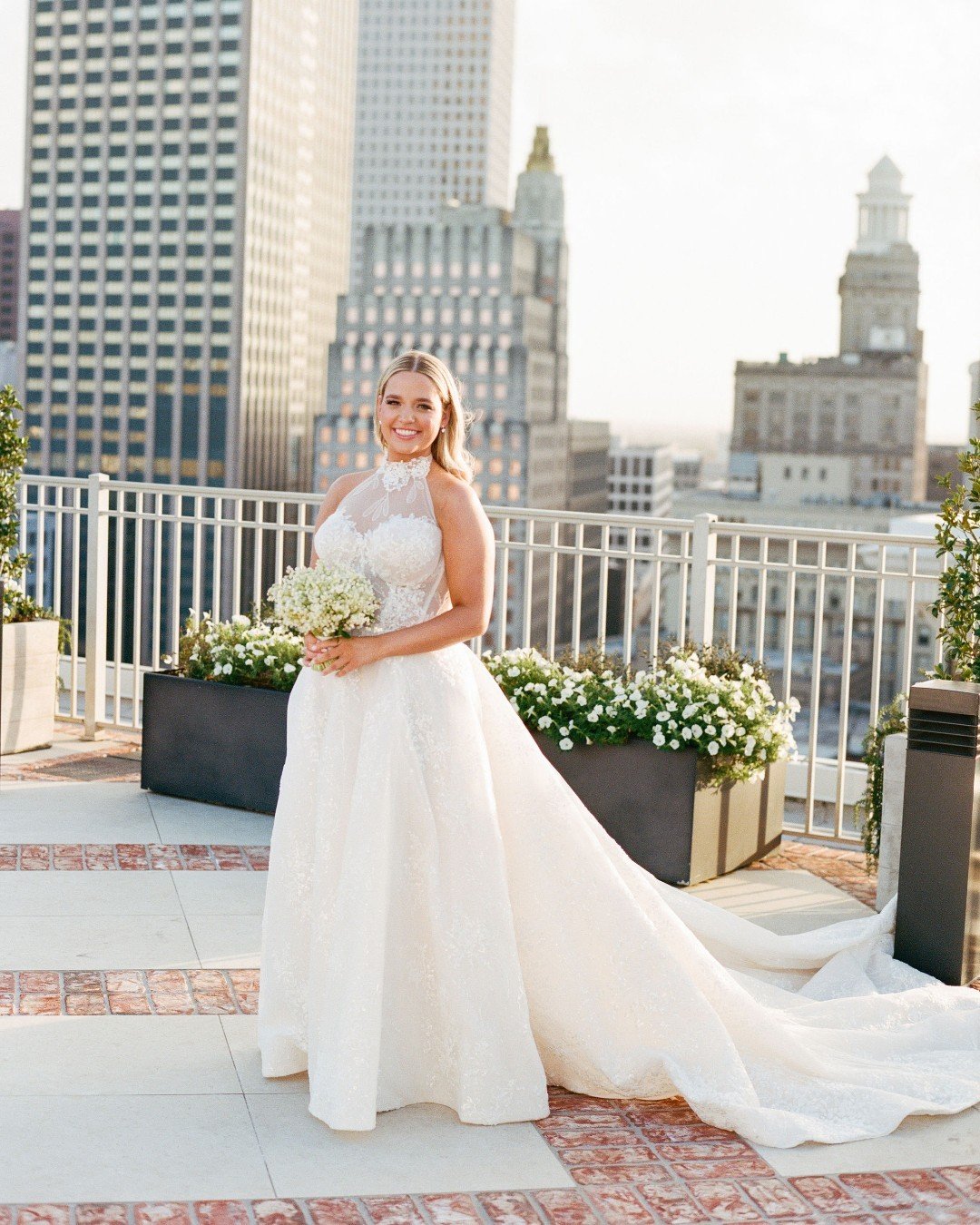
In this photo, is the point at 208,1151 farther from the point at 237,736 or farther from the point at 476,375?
the point at 476,375

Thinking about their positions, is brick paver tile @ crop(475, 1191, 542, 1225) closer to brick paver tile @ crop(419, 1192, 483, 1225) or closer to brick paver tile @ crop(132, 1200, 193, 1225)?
brick paver tile @ crop(419, 1192, 483, 1225)

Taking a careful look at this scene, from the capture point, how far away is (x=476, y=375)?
371 feet

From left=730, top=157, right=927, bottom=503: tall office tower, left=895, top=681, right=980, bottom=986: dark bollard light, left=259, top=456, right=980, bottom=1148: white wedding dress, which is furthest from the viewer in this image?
left=730, top=157, right=927, bottom=503: tall office tower

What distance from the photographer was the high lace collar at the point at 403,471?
3.45 metres

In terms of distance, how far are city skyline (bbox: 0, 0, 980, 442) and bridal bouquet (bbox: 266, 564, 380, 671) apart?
113m

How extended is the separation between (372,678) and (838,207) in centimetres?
15021

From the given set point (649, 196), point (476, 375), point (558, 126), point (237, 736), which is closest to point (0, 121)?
point (476, 375)

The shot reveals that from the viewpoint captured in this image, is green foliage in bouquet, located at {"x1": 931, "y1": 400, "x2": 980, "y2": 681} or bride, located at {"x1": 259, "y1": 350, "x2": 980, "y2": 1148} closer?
bride, located at {"x1": 259, "y1": 350, "x2": 980, "y2": 1148}

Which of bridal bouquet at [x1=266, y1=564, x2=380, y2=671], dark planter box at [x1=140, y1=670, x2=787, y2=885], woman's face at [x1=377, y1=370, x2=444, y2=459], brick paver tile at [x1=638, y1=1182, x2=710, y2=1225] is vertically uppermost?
woman's face at [x1=377, y1=370, x2=444, y2=459]

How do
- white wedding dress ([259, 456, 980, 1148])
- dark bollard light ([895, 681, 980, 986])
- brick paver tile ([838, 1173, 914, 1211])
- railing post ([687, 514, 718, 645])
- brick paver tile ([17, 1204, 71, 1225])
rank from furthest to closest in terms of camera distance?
railing post ([687, 514, 718, 645]) < dark bollard light ([895, 681, 980, 986]) < white wedding dress ([259, 456, 980, 1148]) < brick paver tile ([838, 1173, 914, 1211]) < brick paver tile ([17, 1204, 71, 1225])

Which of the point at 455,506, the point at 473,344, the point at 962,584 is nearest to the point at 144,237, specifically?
the point at 473,344

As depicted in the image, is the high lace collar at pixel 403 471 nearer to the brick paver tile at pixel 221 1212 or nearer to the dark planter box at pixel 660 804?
the brick paver tile at pixel 221 1212

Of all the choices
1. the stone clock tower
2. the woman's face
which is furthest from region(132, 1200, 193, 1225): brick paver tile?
the stone clock tower

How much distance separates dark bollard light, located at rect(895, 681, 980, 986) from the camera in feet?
13.4
